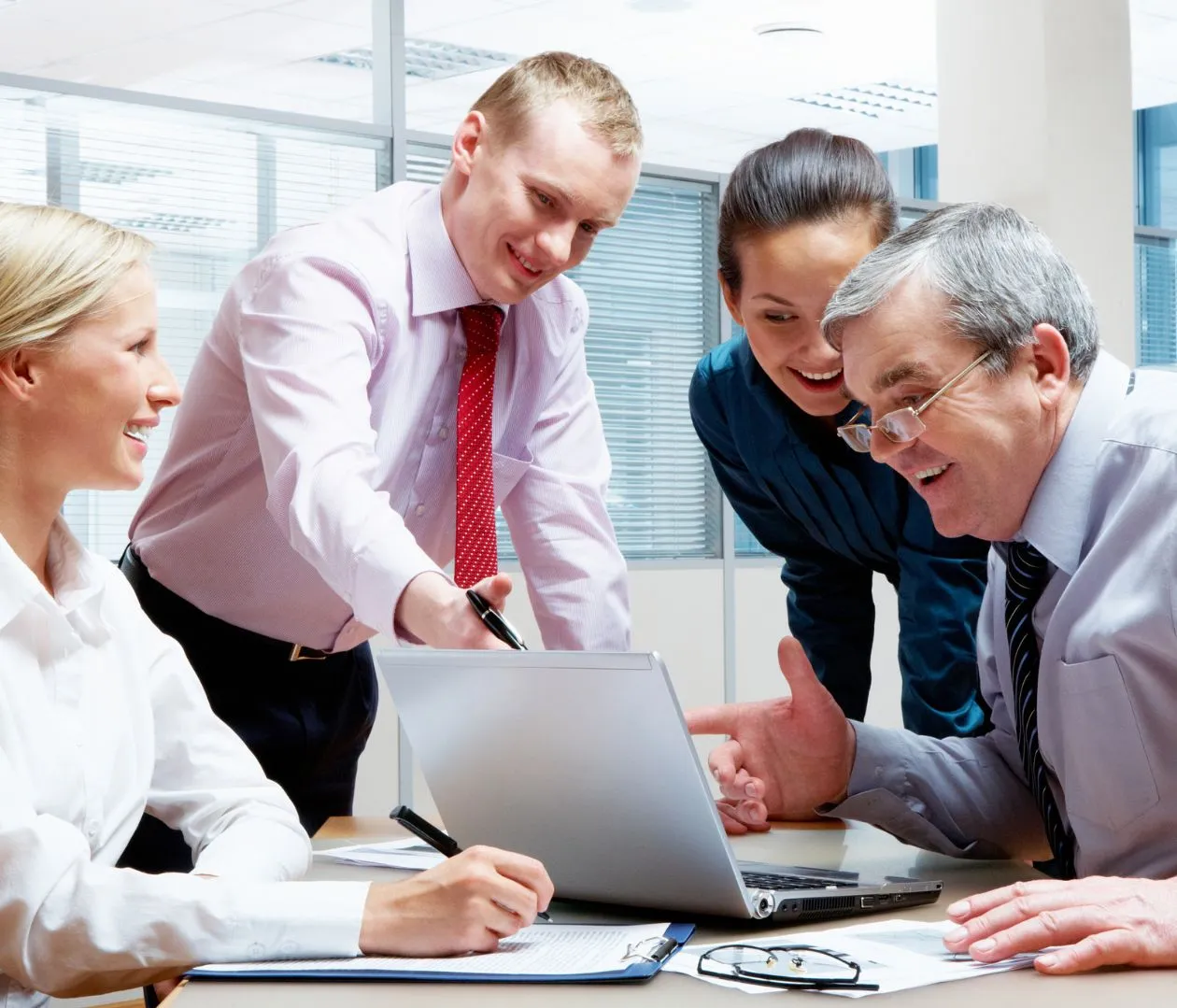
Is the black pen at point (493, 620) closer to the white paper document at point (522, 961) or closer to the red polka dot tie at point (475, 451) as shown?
the white paper document at point (522, 961)

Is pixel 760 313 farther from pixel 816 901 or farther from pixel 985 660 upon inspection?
pixel 816 901

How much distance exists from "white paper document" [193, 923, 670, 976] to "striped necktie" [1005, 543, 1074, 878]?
51 cm

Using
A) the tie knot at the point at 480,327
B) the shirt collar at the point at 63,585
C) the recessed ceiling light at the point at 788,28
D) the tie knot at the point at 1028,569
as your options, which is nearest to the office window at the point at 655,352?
the tie knot at the point at 480,327

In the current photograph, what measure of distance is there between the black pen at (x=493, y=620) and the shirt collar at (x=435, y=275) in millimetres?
606

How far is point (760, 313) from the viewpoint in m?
2.02

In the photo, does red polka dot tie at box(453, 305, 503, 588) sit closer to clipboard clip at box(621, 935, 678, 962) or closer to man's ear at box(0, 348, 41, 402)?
man's ear at box(0, 348, 41, 402)

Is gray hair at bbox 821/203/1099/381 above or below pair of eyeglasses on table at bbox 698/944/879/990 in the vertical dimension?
above

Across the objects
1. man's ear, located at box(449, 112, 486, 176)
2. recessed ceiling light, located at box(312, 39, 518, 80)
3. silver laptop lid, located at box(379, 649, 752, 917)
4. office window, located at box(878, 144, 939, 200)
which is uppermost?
recessed ceiling light, located at box(312, 39, 518, 80)

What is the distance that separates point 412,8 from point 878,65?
2596 millimetres

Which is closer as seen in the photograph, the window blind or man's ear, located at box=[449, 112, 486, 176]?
man's ear, located at box=[449, 112, 486, 176]

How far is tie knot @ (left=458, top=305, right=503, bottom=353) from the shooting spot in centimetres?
200

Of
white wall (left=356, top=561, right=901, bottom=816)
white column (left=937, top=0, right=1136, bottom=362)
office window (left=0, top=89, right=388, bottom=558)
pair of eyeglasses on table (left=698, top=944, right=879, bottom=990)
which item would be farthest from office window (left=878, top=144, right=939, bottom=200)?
pair of eyeglasses on table (left=698, top=944, right=879, bottom=990)

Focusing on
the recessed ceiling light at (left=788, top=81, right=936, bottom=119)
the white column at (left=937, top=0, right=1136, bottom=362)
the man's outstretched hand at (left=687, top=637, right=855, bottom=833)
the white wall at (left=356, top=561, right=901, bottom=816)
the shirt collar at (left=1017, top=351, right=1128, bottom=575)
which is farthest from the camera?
the recessed ceiling light at (left=788, top=81, right=936, bottom=119)

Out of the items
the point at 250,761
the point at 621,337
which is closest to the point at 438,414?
the point at 250,761
